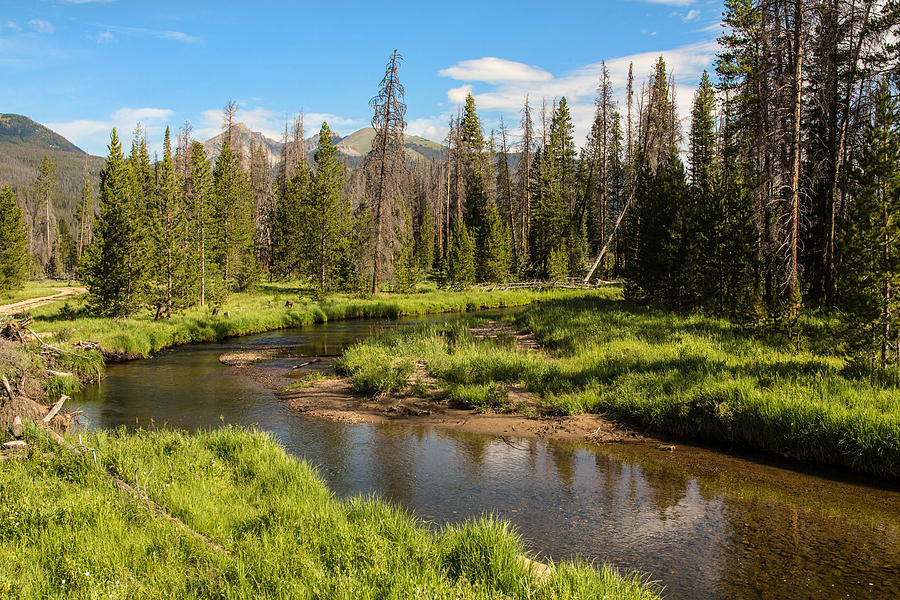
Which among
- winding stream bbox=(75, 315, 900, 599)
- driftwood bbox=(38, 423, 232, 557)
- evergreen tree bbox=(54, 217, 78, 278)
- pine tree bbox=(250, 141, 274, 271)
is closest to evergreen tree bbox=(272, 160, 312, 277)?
pine tree bbox=(250, 141, 274, 271)

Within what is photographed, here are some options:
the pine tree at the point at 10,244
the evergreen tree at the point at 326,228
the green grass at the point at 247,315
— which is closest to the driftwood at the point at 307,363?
the green grass at the point at 247,315

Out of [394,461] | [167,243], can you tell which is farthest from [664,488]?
[167,243]

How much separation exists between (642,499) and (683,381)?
4.50 meters

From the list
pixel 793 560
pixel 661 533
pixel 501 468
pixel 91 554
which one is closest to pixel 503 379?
pixel 501 468

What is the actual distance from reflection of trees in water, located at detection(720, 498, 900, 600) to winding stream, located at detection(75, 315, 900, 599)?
19mm

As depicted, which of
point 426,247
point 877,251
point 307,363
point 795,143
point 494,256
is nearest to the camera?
point 877,251

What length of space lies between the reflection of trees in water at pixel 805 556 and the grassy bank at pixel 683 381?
2194 millimetres

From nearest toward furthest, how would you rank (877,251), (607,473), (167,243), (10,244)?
(607,473), (877,251), (167,243), (10,244)

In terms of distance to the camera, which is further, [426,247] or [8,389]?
[426,247]

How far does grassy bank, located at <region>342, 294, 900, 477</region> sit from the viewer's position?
29.7 ft

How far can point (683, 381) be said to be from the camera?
38.6ft

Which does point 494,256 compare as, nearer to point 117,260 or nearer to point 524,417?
point 117,260

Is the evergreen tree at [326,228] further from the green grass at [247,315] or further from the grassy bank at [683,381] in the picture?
the grassy bank at [683,381]

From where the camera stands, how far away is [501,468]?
9.34 metres
